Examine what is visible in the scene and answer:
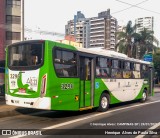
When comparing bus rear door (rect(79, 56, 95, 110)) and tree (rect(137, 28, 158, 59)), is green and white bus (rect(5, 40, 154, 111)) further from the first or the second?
tree (rect(137, 28, 158, 59))

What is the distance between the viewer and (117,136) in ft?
27.9

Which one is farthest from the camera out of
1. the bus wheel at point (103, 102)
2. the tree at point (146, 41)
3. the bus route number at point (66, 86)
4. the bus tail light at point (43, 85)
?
the tree at point (146, 41)

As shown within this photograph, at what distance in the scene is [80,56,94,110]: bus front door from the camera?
12.2 metres

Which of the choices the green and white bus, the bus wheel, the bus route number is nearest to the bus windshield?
the green and white bus

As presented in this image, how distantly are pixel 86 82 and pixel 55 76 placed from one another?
221 cm

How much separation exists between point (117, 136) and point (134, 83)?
9.20 m

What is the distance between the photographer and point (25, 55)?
11062mm

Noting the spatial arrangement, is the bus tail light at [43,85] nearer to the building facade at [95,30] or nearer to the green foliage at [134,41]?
the green foliage at [134,41]

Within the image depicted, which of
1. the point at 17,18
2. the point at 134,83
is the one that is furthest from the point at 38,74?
the point at 17,18

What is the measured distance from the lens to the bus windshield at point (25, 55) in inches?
422

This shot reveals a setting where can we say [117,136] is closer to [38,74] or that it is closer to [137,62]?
[38,74]

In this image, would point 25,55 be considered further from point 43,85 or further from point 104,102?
point 104,102

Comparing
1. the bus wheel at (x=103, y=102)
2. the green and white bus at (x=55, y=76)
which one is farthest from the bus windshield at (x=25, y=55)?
the bus wheel at (x=103, y=102)

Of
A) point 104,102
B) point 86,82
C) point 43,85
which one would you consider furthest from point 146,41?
point 43,85
